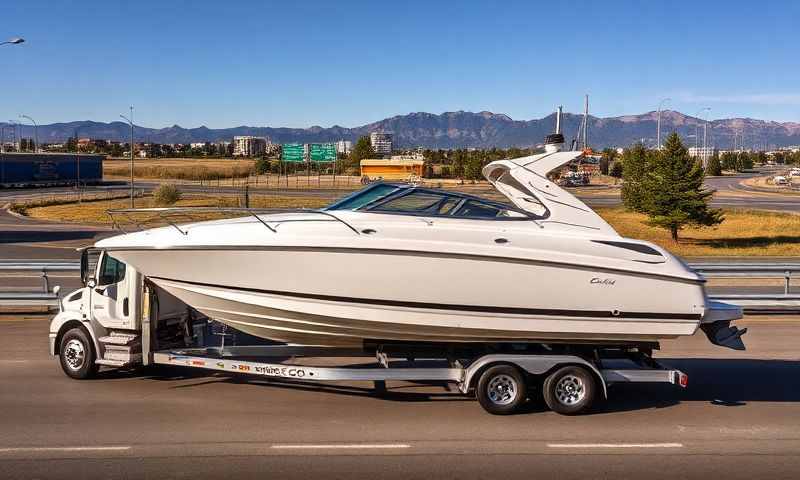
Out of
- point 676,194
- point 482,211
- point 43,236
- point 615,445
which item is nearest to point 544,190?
point 482,211

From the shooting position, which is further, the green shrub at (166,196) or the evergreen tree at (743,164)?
the evergreen tree at (743,164)

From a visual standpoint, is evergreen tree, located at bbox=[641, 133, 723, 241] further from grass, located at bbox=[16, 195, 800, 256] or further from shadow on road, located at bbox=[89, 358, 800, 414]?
shadow on road, located at bbox=[89, 358, 800, 414]

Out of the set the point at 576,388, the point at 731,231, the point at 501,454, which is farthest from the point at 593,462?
the point at 731,231

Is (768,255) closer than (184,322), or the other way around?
(184,322)

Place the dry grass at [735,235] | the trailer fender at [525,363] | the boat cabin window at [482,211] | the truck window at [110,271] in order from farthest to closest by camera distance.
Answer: the dry grass at [735,235], the truck window at [110,271], the boat cabin window at [482,211], the trailer fender at [525,363]

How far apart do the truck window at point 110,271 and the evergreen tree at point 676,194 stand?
1156 inches

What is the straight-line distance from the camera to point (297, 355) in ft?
30.3

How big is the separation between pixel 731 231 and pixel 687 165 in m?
5.81

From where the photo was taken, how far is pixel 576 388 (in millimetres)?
8391

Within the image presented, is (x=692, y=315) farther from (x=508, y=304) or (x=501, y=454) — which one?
(x=501, y=454)

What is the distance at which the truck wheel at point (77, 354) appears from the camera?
9289mm

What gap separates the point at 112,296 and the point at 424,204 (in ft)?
13.4

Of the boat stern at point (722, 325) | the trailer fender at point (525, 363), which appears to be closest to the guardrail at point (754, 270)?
the boat stern at point (722, 325)

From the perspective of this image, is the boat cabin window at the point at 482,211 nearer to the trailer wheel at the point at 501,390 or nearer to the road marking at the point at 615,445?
the trailer wheel at the point at 501,390
